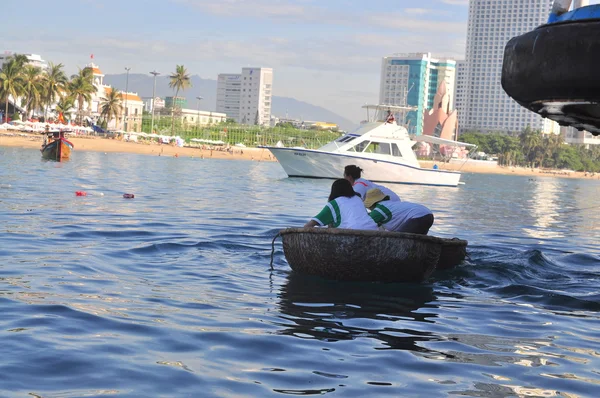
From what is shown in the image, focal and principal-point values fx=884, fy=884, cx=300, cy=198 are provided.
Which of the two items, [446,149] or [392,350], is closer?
[392,350]

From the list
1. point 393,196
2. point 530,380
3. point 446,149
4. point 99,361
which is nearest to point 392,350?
point 530,380

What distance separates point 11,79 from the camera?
88.9m

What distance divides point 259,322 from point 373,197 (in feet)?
13.5

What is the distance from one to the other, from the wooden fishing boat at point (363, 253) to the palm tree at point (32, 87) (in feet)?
282

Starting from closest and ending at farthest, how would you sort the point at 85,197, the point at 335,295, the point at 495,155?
1. the point at 335,295
2. the point at 85,197
3. the point at 495,155

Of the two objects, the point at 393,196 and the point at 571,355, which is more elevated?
the point at 393,196

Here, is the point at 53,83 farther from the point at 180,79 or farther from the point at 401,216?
the point at 401,216

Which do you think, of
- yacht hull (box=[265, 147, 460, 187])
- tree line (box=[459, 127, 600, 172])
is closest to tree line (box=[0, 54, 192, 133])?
yacht hull (box=[265, 147, 460, 187])

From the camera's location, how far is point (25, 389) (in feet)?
17.1

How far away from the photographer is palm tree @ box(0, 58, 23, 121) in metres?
88.5

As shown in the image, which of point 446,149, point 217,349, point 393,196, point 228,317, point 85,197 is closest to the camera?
point 217,349

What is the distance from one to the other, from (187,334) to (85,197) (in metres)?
16.5

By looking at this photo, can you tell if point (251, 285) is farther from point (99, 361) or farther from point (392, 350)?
point (99, 361)

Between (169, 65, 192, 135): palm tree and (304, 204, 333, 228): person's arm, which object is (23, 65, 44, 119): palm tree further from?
(304, 204, 333, 228): person's arm
